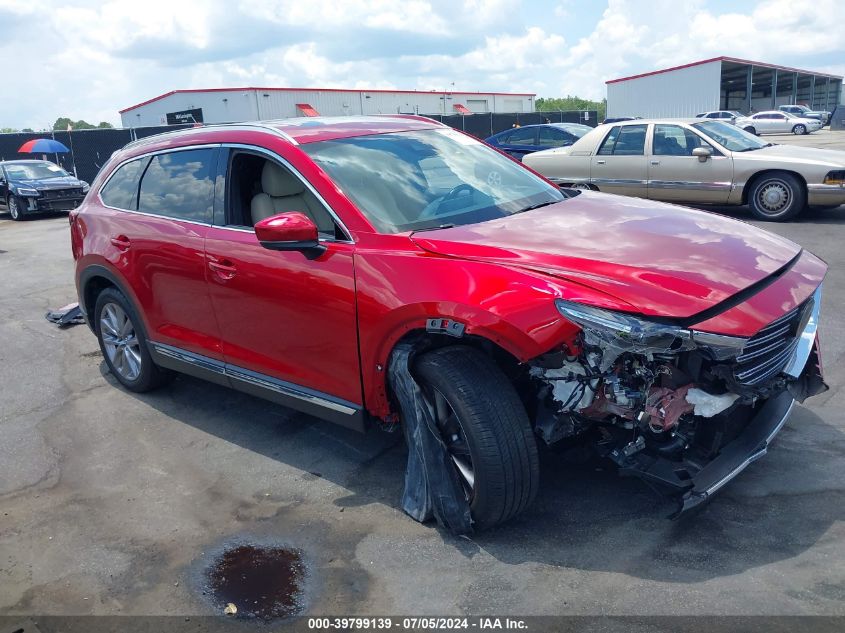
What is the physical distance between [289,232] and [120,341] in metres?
2.54

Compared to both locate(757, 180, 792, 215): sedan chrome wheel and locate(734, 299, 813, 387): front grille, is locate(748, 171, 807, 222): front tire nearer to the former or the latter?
locate(757, 180, 792, 215): sedan chrome wheel

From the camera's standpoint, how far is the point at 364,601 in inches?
119

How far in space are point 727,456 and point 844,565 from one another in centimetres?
59

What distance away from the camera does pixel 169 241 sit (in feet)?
15.0

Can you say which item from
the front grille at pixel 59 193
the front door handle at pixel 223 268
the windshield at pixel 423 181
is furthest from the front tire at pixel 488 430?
the front grille at pixel 59 193

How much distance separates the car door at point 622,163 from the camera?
11648 millimetres

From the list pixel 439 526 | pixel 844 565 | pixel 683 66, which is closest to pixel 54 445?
pixel 439 526

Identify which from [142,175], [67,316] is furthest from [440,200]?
[67,316]

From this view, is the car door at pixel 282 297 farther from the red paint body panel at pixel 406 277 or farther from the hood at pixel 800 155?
the hood at pixel 800 155

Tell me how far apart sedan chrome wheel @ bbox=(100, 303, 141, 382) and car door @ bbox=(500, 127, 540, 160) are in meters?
11.8

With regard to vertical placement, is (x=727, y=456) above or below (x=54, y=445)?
above

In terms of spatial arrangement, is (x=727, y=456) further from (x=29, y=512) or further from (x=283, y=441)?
(x=29, y=512)

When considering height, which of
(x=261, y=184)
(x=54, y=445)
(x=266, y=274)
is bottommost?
(x=54, y=445)

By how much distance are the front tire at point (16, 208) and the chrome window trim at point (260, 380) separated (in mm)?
15137
